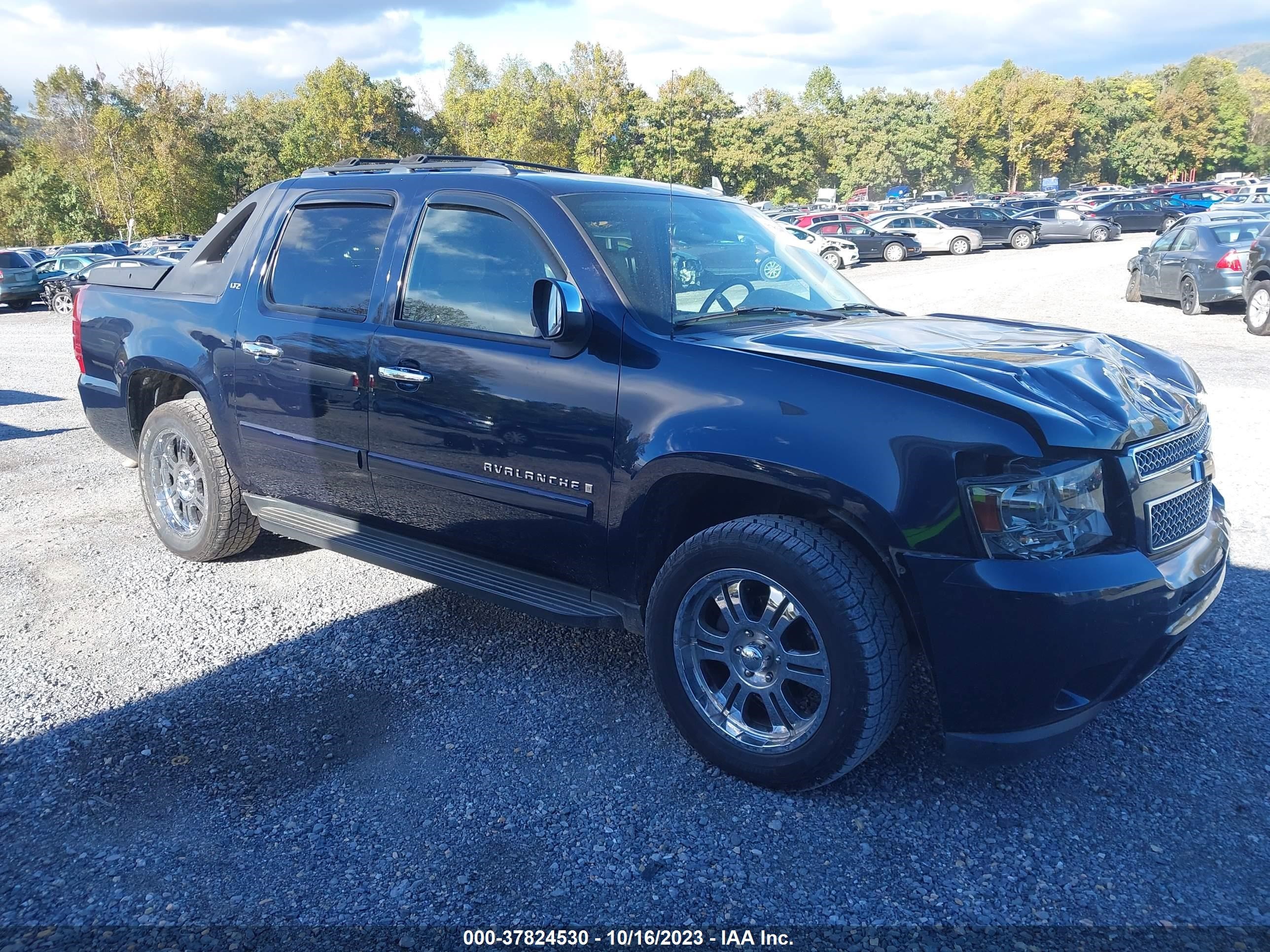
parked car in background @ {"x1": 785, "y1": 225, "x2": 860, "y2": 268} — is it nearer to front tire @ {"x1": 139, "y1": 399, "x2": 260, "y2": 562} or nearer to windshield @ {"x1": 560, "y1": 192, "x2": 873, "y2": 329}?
windshield @ {"x1": 560, "y1": 192, "x2": 873, "y2": 329}

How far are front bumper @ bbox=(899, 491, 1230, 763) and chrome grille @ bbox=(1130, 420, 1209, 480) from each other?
258mm

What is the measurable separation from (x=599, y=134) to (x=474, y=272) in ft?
19.2

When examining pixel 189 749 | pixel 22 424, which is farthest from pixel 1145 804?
pixel 22 424

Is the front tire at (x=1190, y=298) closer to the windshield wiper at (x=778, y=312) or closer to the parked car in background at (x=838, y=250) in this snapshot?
the parked car in background at (x=838, y=250)

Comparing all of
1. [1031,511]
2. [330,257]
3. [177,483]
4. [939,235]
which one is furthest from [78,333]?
[939,235]

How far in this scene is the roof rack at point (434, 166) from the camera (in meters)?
4.04

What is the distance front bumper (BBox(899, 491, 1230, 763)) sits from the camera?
101 inches

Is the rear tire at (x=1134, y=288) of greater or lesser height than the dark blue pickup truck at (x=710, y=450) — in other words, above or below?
below

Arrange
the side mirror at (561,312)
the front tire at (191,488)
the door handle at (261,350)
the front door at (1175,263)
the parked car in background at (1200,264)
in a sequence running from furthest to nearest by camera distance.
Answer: the front door at (1175,263)
the parked car in background at (1200,264)
the front tire at (191,488)
the door handle at (261,350)
the side mirror at (561,312)

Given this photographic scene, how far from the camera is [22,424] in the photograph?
8891mm

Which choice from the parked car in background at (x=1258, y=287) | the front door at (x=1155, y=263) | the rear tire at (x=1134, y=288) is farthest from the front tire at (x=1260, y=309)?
the rear tire at (x=1134, y=288)

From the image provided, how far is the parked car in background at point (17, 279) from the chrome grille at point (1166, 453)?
1082 inches

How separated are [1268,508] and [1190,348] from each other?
7.26m

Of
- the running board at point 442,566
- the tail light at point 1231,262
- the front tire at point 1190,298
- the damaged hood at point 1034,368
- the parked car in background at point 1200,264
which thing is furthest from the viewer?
the front tire at point 1190,298
